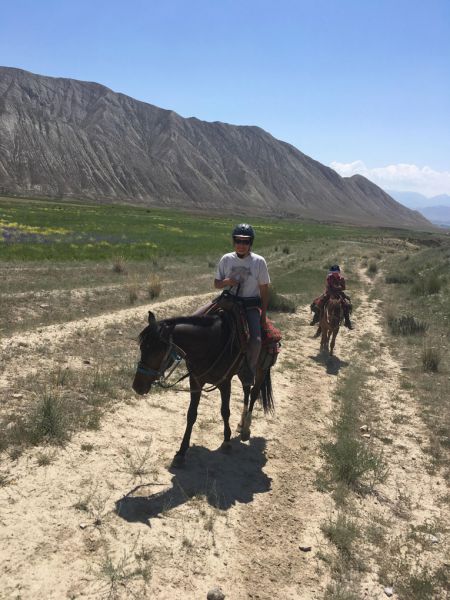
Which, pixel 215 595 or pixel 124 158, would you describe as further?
pixel 124 158

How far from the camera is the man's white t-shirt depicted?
6.17 metres

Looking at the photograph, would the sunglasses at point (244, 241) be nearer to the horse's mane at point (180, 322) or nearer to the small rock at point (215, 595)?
the horse's mane at point (180, 322)

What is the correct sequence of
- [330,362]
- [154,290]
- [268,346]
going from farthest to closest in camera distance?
[154,290], [330,362], [268,346]

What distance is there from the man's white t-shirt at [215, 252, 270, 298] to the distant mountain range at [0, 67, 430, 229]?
10185 cm

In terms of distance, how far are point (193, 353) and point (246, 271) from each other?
4.73 ft

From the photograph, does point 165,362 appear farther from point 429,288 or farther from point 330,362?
point 429,288

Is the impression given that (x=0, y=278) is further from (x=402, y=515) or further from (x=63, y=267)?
(x=402, y=515)

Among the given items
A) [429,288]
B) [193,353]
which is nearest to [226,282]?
Answer: [193,353]

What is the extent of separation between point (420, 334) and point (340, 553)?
10.9 metres

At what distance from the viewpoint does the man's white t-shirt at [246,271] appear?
6.17 meters

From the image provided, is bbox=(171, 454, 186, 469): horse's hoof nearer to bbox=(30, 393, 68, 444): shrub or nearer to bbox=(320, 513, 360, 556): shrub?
bbox=(30, 393, 68, 444): shrub

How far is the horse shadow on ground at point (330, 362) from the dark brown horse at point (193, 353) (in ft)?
16.7

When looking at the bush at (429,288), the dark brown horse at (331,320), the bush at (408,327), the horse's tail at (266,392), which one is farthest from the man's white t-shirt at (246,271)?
the bush at (429,288)

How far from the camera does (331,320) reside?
1226 centimetres
